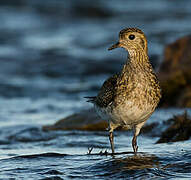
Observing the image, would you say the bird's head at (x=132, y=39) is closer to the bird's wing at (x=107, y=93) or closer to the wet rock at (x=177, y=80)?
the bird's wing at (x=107, y=93)

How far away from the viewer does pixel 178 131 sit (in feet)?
30.8

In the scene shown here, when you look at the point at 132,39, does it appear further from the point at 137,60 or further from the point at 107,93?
the point at 107,93

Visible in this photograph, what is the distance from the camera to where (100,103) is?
26.7 feet

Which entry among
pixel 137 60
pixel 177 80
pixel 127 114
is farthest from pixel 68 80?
pixel 127 114

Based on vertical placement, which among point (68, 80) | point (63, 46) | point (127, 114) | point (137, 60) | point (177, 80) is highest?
point (63, 46)

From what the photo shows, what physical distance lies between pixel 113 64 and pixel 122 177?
12.6 m

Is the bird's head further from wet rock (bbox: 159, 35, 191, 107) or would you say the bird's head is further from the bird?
wet rock (bbox: 159, 35, 191, 107)

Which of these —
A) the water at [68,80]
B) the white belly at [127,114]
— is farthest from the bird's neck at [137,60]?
the water at [68,80]

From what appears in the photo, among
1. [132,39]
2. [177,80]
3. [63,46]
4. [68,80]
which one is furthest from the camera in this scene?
[63,46]

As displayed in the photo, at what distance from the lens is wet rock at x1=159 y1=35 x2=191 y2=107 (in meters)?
12.1

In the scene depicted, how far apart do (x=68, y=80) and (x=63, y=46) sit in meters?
4.68

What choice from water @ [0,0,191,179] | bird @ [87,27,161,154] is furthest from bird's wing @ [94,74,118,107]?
water @ [0,0,191,179]

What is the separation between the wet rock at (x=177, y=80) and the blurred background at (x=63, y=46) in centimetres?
206

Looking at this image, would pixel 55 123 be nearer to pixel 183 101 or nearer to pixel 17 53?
pixel 183 101
